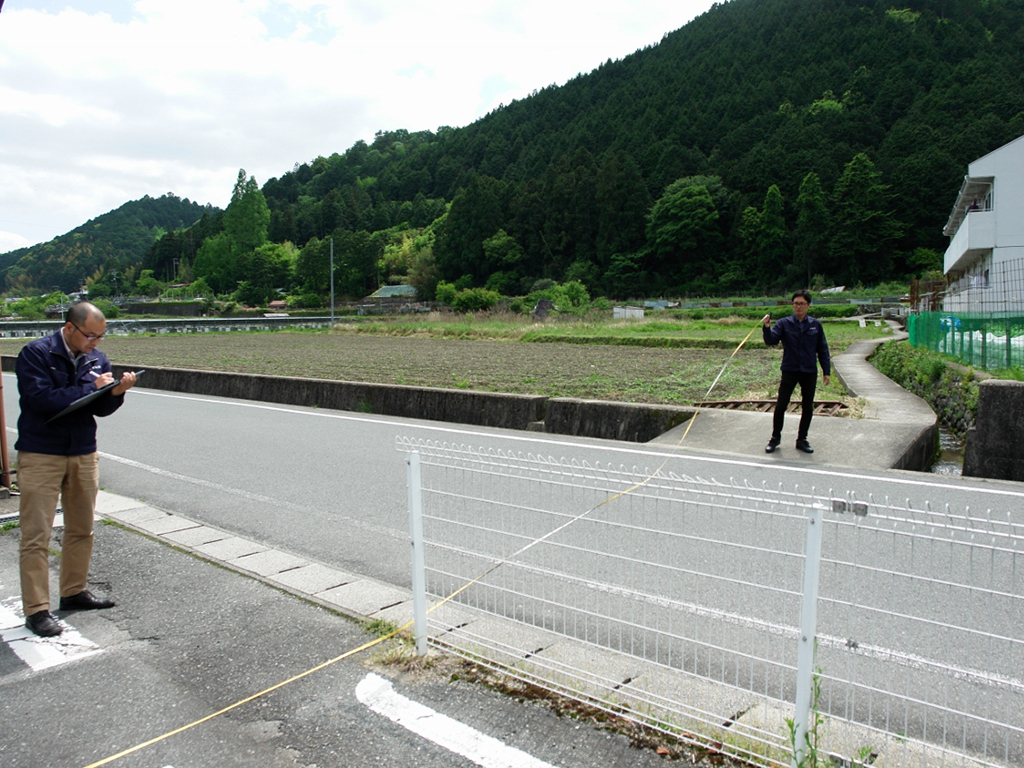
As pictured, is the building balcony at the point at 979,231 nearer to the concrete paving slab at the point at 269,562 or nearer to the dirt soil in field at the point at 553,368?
the dirt soil in field at the point at 553,368

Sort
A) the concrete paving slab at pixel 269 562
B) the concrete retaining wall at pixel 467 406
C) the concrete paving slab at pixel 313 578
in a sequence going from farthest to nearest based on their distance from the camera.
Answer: the concrete retaining wall at pixel 467 406, the concrete paving slab at pixel 269 562, the concrete paving slab at pixel 313 578

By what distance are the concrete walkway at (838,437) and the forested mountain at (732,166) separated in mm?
77931

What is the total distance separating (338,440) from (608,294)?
91503 millimetres

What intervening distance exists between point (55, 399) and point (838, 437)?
7866 millimetres

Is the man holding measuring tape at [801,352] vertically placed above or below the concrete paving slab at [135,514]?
above

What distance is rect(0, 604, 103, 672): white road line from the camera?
146 inches

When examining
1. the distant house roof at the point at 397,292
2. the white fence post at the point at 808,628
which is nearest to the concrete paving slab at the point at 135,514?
the white fence post at the point at 808,628

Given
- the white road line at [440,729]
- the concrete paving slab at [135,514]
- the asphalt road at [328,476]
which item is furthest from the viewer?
the concrete paving slab at [135,514]

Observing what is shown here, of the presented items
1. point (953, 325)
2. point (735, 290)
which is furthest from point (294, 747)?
point (735, 290)

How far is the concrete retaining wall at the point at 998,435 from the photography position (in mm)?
7219

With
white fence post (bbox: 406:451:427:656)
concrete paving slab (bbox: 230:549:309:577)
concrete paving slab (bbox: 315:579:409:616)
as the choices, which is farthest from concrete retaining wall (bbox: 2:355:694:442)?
white fence post (bbox: 406:451:427:656)

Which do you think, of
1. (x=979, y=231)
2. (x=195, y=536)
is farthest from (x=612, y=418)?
(x=979, y=231)

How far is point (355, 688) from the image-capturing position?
3334 mm

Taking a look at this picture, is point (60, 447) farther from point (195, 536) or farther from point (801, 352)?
point (801, 352)
